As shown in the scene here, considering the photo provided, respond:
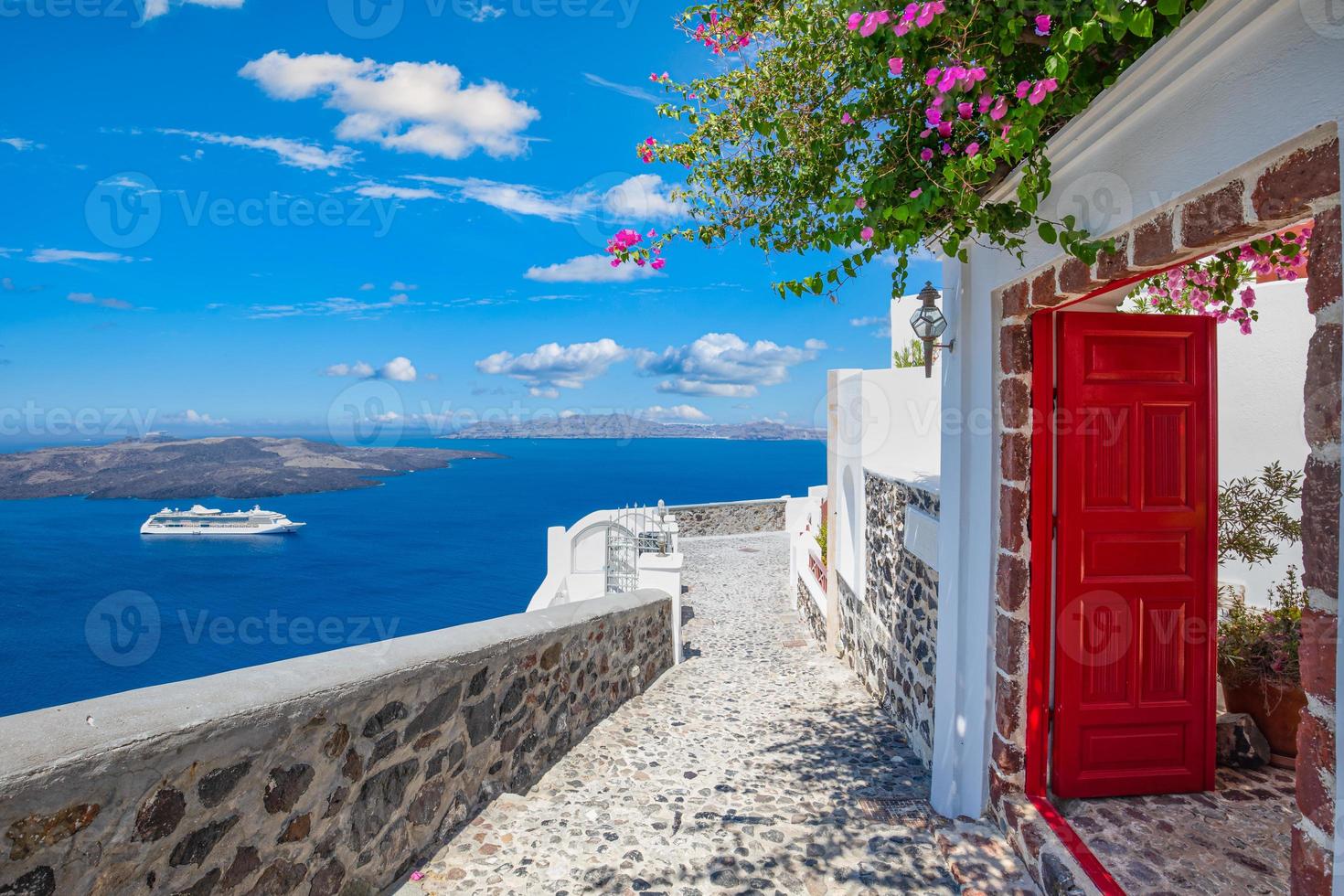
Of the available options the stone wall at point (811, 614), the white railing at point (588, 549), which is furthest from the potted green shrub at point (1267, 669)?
the white railing at point (588, 549)

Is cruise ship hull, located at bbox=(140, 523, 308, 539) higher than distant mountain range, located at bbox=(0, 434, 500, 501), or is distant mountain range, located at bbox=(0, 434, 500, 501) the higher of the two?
distant mountain range, located at bbox=(0, 434, 500, 501)

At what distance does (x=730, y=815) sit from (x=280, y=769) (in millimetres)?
2409

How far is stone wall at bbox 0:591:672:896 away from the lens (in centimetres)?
160

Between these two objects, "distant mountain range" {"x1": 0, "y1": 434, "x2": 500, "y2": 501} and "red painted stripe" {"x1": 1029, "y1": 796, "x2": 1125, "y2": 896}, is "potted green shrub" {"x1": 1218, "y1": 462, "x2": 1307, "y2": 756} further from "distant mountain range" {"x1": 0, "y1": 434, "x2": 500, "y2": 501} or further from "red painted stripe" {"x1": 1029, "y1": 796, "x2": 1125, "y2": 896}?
"distant mountain range" {"x1": 0, "y1": 434, "x2": 500, "y2": 501}

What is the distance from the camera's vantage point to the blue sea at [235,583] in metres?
39.9

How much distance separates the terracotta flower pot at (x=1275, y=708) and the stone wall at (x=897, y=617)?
1547 mm

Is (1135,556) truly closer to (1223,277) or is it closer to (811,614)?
(1223,277)

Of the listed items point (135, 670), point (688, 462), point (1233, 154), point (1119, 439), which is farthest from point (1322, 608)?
point (688, 462)

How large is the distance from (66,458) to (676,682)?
77.5 meters

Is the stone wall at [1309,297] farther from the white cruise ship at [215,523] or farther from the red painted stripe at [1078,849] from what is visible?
the white cruise ship at [215,523]

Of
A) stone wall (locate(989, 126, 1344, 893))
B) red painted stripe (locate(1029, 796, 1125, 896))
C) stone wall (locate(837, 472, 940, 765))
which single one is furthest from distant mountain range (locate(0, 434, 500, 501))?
stone wall (locate(989, 126, 1344, 893))

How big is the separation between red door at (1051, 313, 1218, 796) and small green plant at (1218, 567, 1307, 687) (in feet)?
1.84

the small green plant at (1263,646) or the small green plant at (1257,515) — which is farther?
the small green plant at (1257,515)

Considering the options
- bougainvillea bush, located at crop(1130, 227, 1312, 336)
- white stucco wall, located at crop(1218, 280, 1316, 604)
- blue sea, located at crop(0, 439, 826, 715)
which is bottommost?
blue sea, located at crop(0, 439, 826, 715)
